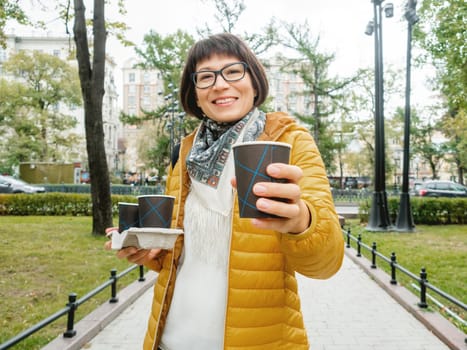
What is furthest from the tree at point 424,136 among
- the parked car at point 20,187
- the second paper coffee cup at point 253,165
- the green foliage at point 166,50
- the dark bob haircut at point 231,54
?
the second paper coffee cup at point 253,165

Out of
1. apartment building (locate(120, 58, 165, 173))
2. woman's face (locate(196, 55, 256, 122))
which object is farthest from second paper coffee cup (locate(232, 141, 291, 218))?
apartment building (locate(120, 58, 165, 173))

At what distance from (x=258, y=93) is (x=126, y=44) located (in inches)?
557

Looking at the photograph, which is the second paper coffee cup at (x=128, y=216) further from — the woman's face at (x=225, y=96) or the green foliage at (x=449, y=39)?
the green foliage at (x=449, y=39)

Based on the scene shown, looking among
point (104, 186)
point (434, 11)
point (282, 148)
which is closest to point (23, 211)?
point (104, 186)

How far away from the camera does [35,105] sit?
40.5 metres

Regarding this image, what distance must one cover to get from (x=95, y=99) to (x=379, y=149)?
31.0 feet

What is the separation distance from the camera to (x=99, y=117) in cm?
1181

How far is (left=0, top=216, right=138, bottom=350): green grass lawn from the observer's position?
5.25m

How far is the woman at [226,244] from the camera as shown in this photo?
1545mm

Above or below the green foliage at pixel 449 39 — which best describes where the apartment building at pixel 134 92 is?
above

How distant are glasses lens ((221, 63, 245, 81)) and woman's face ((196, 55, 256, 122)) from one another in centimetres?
2

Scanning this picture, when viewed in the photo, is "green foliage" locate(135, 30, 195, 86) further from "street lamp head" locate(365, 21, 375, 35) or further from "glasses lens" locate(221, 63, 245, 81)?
"glasses lens" locate(221, 63, 245, 81)

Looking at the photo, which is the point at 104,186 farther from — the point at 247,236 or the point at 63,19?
the point at 247,236

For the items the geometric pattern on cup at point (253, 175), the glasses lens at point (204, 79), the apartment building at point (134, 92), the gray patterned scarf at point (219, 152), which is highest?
the apartment building at point (134, 92)
